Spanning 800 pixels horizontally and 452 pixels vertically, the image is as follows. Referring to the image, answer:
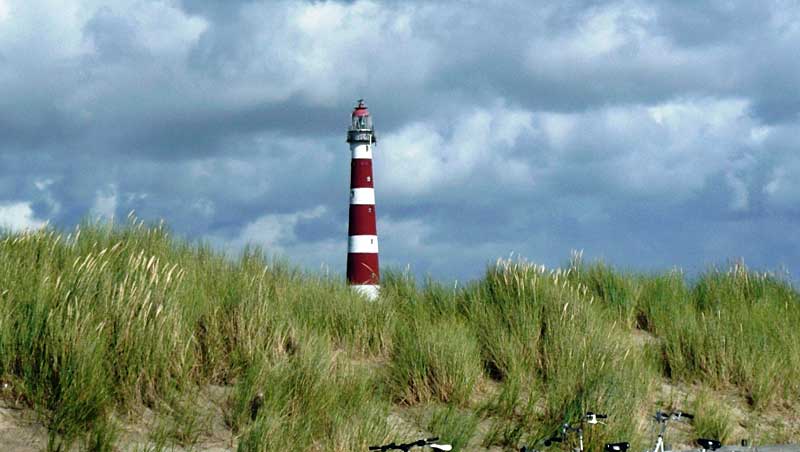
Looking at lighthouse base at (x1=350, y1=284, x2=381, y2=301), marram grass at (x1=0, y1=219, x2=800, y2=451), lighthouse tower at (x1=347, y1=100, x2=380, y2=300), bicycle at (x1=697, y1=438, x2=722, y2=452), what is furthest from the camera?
lighthouse tower at (x1=347, y1=100, x2=380, y2=300)

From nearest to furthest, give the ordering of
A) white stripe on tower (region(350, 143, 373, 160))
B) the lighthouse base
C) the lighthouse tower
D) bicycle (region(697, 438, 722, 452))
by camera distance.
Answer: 1. bicycle (region(697, 438, 722, 452))
2. the lighthouse base
3. the lighthouse tower
4. white stripe on tower (region(350, 143, 373, 160))

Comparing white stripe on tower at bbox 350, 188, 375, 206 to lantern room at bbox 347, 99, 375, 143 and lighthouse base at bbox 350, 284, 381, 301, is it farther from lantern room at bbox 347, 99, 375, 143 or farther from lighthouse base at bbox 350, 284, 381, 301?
lighthouse base at bbox 350, 284, 381, 301

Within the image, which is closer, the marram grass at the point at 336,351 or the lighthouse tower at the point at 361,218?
the marram grass at the point at 336,351

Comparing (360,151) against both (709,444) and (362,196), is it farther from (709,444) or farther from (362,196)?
(709,444)

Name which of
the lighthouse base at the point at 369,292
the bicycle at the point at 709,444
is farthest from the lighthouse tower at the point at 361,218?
the bicycle at the point at 709,444

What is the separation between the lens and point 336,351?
482 inches

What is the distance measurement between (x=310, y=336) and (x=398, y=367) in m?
1.08

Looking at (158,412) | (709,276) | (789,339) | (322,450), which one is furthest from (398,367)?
(709,276)

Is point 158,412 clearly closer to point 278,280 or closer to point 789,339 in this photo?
point 278,280

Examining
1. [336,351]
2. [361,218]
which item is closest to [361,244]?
[361,218]

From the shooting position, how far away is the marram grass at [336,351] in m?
9.59

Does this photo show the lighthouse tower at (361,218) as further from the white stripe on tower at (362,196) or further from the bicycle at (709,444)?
the bicycle at (709,444)

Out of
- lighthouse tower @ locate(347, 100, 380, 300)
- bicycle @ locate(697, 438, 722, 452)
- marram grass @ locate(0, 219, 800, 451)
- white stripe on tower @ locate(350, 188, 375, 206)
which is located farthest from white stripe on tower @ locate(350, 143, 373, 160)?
bicycle @ locate(697, 438, 722, 452)

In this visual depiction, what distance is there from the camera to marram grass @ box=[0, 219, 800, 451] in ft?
31.4
